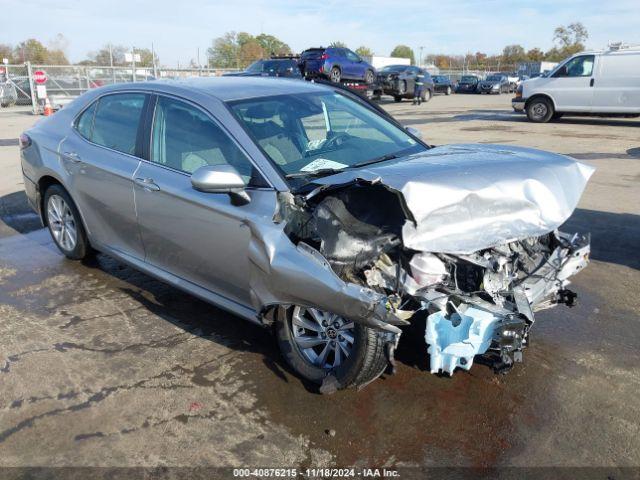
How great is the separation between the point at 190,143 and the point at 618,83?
50.9 ft

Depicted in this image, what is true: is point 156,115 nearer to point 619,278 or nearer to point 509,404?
point 509,404

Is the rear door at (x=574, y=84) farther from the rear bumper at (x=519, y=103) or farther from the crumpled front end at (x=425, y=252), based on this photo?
the crumpled front end at (x=425, y=252)

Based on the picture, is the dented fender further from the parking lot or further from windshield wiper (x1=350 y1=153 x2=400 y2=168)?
windshield wiper (x1=350 y1=153 x2=400 y2=168)

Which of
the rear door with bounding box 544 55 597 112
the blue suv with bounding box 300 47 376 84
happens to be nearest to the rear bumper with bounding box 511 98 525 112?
the rear door with bounding box 544 55 597 112

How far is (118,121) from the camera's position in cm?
466

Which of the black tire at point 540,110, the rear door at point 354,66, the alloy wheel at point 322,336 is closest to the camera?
the alloy wheel at point 322,336

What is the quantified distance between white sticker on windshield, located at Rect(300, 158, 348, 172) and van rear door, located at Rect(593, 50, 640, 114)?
1497 cm

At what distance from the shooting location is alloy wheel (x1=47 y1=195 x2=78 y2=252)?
538 centimetres

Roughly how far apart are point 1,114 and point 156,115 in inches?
906

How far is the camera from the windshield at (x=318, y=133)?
3781 millimetres

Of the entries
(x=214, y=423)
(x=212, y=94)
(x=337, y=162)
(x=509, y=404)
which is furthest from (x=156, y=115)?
(x=509, y=404)

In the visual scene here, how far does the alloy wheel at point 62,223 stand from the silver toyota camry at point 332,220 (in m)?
0.84

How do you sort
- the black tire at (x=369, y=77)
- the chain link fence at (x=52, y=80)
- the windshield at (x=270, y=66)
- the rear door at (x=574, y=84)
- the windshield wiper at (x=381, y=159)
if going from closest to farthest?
the windshield wiper at (x=381, y=159) → the rear door at (x=574, y=84) → the windshield at (x=270, y=66) → the chain link fence at (x=52, y=80) → the black tire at (x=369, y=77)

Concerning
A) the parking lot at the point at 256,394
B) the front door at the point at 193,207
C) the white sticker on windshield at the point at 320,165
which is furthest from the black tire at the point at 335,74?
the white sticker on windshield at the point at 320,165
